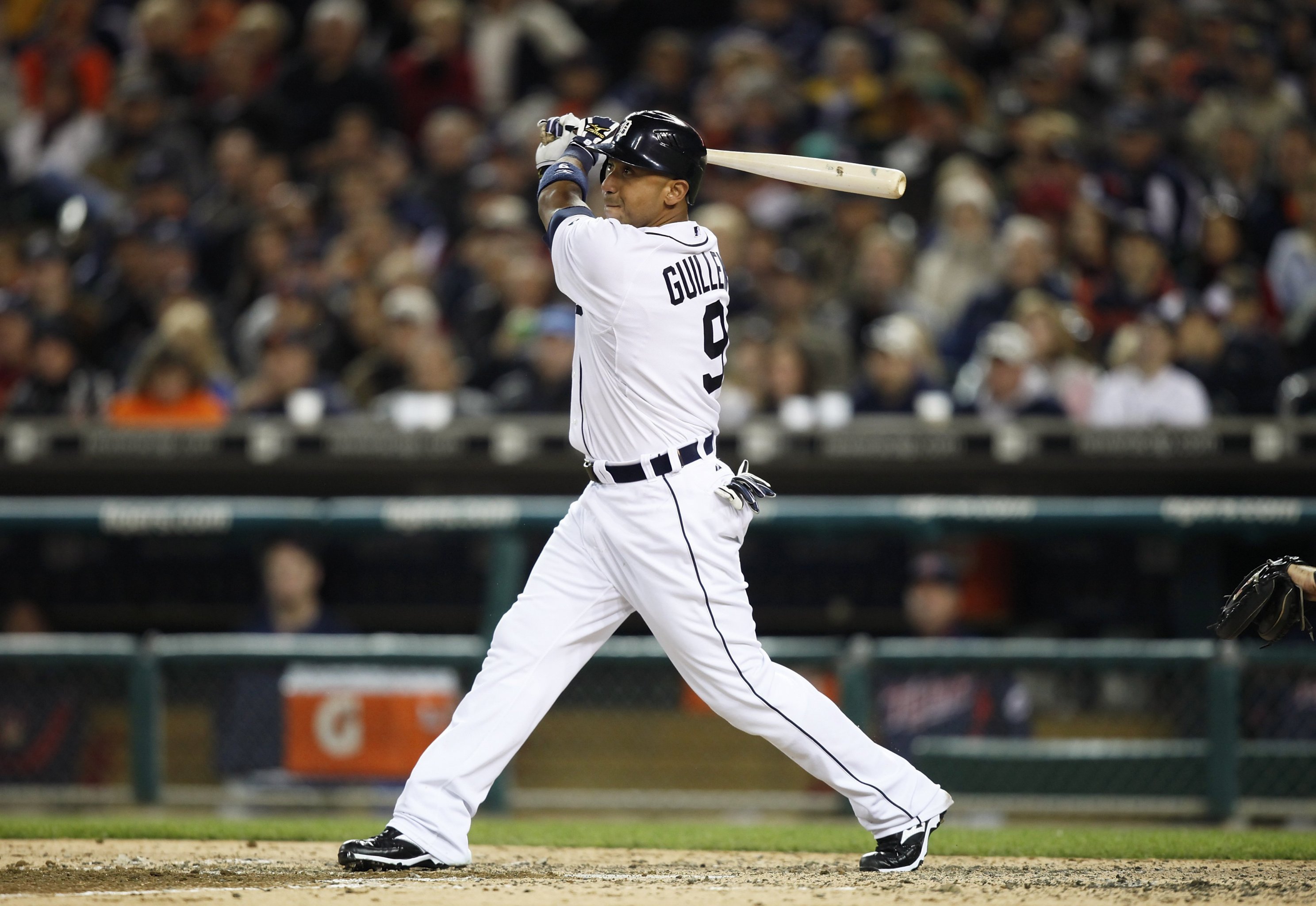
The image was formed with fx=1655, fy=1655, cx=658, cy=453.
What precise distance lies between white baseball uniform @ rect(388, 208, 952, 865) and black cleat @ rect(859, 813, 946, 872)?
26 mm

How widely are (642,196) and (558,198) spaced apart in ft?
0.65

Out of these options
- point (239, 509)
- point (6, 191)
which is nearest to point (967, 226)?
point (239, 509)

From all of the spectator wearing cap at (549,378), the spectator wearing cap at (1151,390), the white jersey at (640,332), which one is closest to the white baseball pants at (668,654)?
→ the white jersey at (640,332)

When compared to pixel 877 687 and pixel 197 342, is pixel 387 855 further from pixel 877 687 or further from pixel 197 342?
pixel 197 342

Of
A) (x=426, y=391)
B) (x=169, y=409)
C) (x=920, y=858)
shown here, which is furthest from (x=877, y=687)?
(x=169, y=409)

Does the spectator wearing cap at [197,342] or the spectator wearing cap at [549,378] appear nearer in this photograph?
the spectator wearing cap at [549,378]

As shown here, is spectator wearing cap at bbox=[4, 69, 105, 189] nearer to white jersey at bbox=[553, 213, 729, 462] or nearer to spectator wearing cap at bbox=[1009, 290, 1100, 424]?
spectator wearing cap at bbox=[1009, 290, 1100, 424]

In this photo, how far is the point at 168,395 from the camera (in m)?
7.05

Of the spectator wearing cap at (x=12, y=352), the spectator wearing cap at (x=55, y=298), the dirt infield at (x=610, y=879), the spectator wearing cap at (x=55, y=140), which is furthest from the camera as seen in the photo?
the spectator wearing cap at (x=55, y=140)

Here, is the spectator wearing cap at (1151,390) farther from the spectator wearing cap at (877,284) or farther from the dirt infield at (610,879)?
the dirt infield at (610,879)

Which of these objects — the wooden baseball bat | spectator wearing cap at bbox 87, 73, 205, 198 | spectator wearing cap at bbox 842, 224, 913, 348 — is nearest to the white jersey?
the wooden baseball bat

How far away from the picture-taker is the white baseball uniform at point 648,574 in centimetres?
375

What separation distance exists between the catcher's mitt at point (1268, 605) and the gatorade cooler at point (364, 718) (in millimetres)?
2901

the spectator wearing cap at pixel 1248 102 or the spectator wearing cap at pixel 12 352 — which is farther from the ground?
the spectator wearing cap at pixel 1248 102
